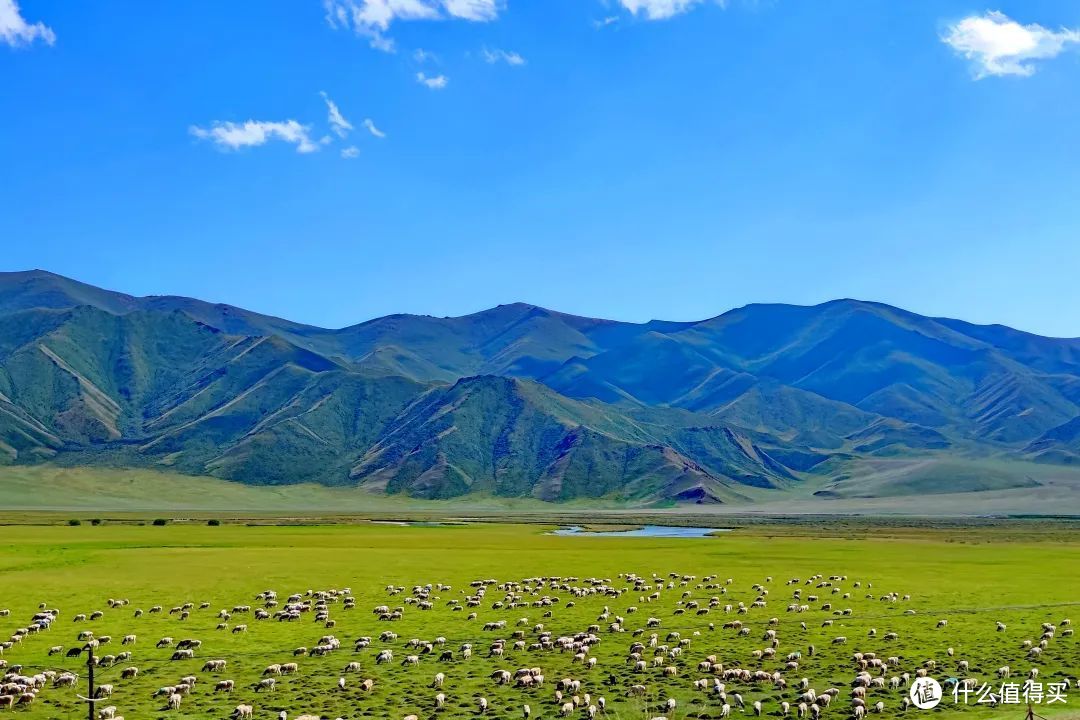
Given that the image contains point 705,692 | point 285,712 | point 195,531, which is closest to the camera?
point 285,712

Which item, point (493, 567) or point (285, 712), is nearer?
point (285, 712)

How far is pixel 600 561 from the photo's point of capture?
2675 inches

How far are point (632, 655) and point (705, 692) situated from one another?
4.56 meters

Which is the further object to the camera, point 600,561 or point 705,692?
point 600,561

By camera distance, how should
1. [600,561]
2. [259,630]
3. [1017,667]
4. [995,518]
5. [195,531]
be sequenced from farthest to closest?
[995,518] < [195,531] < [600,561] < [259,630] < [1017,667]

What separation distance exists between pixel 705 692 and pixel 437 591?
76.1 feet

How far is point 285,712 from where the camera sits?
24.6m

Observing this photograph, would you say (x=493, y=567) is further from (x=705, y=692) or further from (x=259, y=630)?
(x=705, y=692)

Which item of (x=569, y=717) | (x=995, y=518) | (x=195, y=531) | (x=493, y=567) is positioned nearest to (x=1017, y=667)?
(x=569, y=717)

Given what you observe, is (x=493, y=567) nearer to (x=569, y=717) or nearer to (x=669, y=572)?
(x=669, y=572)

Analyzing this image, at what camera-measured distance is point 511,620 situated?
39.1m

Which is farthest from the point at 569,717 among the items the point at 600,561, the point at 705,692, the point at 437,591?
the point at 600,561

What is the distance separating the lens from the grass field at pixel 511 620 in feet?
86.7

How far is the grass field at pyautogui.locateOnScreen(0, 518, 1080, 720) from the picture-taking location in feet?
86.7
